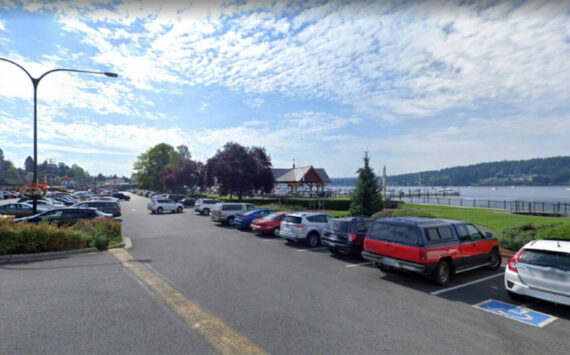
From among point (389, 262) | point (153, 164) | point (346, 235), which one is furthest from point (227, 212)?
point (153, 164)

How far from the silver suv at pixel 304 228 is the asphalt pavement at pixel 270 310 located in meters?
3.55

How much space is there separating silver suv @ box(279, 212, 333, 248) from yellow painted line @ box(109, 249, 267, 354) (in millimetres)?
6876

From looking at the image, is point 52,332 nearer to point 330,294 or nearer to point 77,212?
point 330,294

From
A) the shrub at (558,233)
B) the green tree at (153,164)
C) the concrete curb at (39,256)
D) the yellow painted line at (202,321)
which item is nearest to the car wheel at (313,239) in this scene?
the yellow painted line at (202,321)

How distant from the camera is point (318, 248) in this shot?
14.4 metres

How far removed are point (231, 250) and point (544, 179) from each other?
237602 mm

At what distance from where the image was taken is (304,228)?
14.5 meters

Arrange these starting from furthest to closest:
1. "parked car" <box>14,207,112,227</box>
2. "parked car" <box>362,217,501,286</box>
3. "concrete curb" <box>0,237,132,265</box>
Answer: "parked car" <box>14,207,112,227</box>, "concrete curb" <box>0,237,132,265</box>, "parked car" <box>362,217,501,286</box>

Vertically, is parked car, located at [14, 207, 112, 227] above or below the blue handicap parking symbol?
above

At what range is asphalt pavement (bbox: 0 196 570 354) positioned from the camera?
5.03m

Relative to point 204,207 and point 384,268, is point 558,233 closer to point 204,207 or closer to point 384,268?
point 384,268

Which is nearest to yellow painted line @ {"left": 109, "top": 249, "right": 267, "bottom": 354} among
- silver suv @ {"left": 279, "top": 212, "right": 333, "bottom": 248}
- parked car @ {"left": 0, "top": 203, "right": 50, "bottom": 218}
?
silver suv @ {"left": 279, "top": 212, "right": 333, "bottom": 248}

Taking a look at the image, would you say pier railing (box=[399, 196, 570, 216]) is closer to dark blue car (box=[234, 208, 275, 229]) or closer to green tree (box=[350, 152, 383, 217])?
green tree (box=[350, 152, 383, 217])

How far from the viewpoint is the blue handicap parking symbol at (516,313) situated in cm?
621
